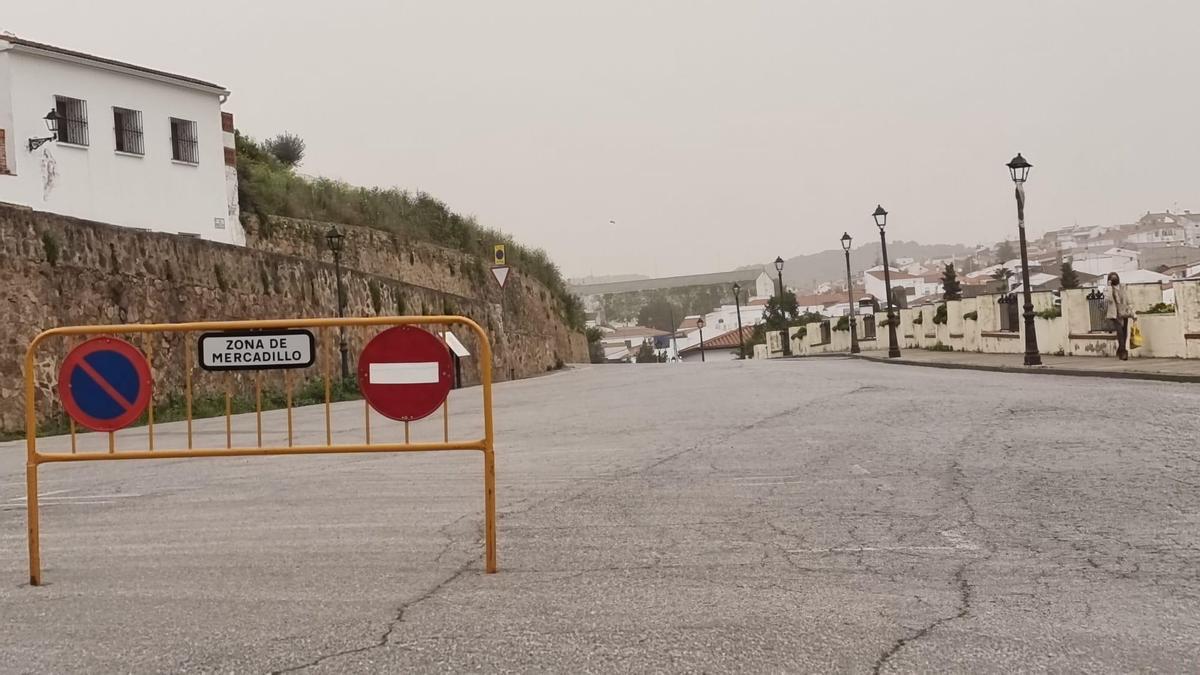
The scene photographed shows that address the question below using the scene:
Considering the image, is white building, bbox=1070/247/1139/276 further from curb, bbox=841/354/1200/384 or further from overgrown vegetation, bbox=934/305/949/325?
curb, bbox=841/354/1200/384

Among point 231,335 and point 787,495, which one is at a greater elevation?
point 231,335

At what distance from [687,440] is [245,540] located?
6125mm

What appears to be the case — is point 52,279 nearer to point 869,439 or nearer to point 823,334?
point 869,439

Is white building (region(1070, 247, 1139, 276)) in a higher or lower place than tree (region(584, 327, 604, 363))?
higher

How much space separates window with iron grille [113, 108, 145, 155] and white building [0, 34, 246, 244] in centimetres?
3

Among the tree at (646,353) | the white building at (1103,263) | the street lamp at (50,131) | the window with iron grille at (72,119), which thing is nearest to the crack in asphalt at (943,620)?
the street lamp at (50,131)

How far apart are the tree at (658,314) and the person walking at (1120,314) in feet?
508

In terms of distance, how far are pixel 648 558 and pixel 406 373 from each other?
164 cm

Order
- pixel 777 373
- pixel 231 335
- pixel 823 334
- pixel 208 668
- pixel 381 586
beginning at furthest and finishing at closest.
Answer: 1. pixel 823 334
2. pixel 777 373
3. pixel 231 335
4. pixel 381 586
5. pixel 208 668

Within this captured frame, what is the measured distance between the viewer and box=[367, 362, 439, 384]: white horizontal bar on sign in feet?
22.0

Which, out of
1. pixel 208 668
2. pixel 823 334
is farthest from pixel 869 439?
pixel 823 334

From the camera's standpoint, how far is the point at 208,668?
4441 millimetres

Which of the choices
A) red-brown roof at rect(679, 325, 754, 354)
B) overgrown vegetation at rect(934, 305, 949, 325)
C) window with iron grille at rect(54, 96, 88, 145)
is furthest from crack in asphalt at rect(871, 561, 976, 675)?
red-brown roof at rect(679, 325, 754, 354)

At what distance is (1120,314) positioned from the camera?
23812mm
